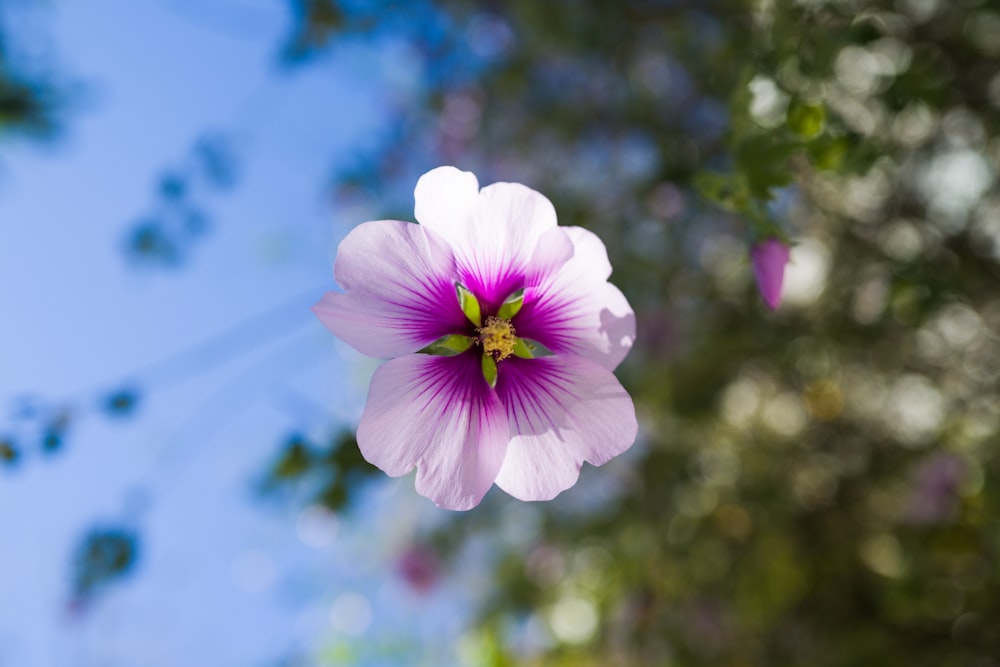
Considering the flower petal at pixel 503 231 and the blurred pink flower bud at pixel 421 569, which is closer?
the flower petal at pixel 503 231

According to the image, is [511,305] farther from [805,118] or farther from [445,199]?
[805,118]

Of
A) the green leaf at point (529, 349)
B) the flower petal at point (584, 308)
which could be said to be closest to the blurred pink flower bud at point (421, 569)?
the green leaf at point (529, 349)

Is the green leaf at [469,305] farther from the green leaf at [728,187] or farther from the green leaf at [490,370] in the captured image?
the green leaf at [728,187]

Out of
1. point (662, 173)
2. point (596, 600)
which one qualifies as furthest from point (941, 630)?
point (662, 173)

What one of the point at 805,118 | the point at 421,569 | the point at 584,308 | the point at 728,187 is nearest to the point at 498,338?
the point at 584,308

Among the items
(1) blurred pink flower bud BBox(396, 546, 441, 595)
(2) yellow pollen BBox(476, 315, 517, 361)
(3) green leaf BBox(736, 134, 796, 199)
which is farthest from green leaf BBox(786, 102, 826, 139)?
(1) blurred pink flower bud BBox(396, 546, 441, 595)

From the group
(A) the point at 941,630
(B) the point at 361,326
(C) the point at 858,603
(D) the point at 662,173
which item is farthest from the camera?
(C) the point at 858,603

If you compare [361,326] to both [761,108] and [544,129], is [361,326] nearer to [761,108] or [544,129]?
[761,108]
